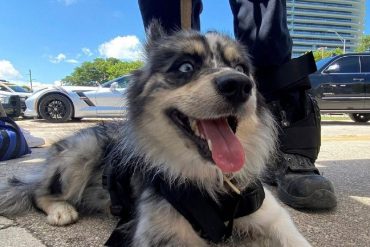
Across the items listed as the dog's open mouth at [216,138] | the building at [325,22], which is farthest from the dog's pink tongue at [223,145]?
the building at [325,22]

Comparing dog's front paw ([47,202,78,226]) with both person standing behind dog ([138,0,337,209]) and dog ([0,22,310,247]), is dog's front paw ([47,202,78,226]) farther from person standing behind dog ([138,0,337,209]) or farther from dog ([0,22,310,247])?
person standing behind dog ([138,0,337,209])

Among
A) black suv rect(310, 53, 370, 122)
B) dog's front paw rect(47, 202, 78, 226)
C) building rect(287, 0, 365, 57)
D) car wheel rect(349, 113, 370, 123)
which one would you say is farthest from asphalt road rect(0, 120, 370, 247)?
building rect(287, 0, 365, 57)

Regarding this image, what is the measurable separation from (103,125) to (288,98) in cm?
153

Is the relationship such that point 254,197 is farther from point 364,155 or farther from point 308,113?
point 364,155

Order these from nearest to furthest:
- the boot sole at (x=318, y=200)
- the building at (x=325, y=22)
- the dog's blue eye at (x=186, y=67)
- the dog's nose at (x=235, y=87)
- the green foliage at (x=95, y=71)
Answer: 1. the dog's nose at (x=235, y=87)
2. the dog's blue eye at (x=186, y=67)
3. the boot sole at (x=318, y=200)
4. the green foliage at (x=95, y=71)
5. the building at (x=325, y=22)

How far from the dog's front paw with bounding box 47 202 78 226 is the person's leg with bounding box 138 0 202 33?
147cm

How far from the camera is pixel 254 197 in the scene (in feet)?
6.86

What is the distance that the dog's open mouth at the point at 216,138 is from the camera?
6.66 ft

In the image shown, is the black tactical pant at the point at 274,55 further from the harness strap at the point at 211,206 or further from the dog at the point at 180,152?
the harness strap at the point at 211,206

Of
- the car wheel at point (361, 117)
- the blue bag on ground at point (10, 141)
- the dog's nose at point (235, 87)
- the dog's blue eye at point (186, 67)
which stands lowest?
the car wheel at point (361, 117)

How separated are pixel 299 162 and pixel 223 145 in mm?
1136

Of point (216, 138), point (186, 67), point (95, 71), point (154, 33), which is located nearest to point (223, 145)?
point (216, 138)

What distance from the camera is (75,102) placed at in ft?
41.4

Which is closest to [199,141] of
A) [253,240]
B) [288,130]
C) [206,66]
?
[206,66]
